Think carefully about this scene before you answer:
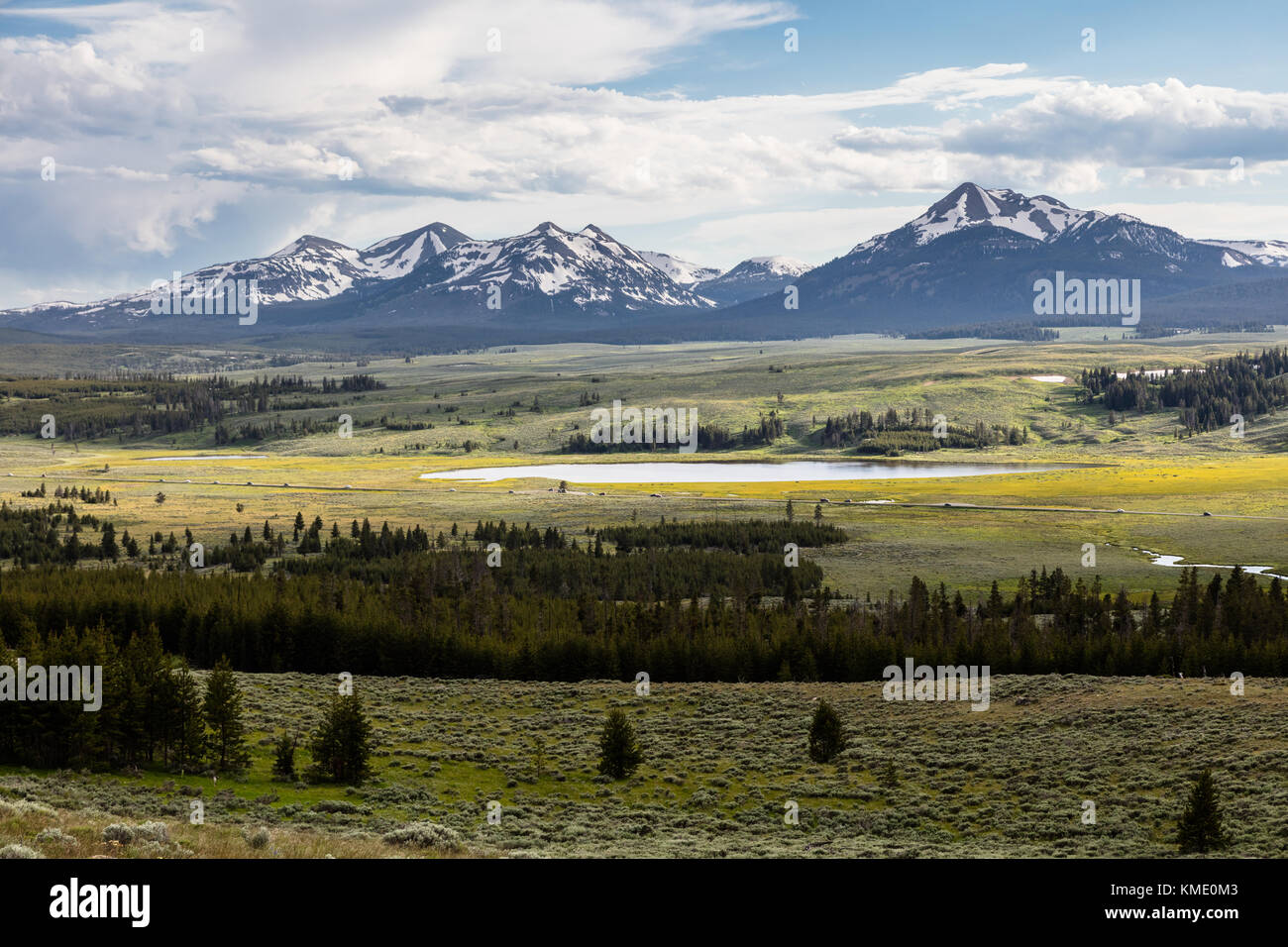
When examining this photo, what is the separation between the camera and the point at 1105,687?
5153 centimetres

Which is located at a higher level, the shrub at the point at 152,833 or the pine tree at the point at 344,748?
the shrub at the point at 152,833

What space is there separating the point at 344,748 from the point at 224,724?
5264mm

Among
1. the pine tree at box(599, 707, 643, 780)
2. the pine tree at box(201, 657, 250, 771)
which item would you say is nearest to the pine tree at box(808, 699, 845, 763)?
the pine tree at box(599, 707, 643, 780)

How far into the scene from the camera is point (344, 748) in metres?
41.1

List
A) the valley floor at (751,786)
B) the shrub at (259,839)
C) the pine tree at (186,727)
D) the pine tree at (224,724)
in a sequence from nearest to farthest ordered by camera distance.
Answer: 1. the shrub at (259,839)
2. the valley floor at (751,786)
3. the pine tree at (186,727)
4. the pine tree at (224,724)

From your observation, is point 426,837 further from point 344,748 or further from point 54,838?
point 344,748

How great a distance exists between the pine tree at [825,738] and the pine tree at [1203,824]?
624 inches

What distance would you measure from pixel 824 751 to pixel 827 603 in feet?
125

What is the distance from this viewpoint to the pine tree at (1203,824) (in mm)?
28469

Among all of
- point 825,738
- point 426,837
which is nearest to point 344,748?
point 426,837

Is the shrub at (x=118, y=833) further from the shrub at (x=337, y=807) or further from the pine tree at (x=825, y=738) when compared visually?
the pine tree at (x=825, y=738)

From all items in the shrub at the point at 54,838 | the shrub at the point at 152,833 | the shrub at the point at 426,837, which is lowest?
the shrub at the point at 426,837

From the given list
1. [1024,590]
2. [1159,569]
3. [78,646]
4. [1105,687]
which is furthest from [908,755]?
[1159,569]

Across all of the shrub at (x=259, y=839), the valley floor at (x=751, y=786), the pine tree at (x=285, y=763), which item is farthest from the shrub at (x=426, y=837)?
the pine tree at (x=285, y=763)
